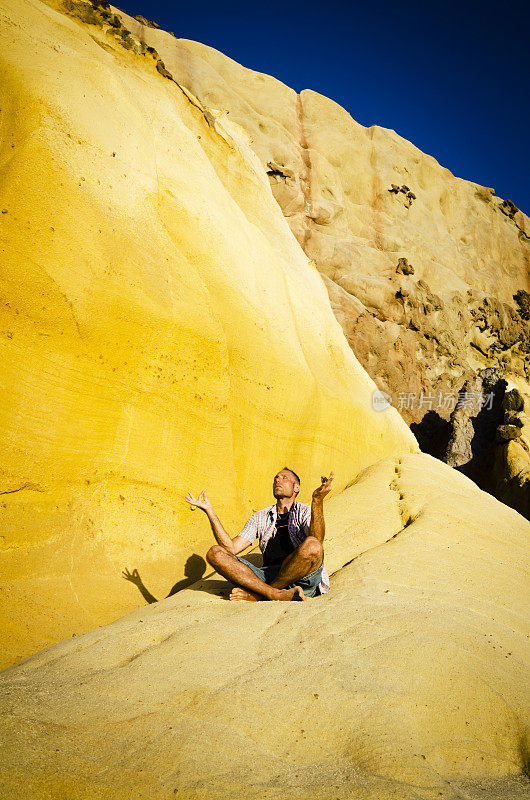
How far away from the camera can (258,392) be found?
12.4 ft

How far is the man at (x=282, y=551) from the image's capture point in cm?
241

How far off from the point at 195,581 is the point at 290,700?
5.94 feet

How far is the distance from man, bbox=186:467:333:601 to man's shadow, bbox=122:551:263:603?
0.81 feet

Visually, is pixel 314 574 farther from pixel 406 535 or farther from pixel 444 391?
pixel 444 391

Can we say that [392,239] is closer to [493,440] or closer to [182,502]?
[493,440]

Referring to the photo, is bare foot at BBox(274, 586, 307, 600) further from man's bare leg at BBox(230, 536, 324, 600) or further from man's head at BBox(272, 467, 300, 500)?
man's head at BBox(272, 467, 300, 500)

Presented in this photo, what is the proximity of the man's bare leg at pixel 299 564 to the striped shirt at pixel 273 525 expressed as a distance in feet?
0.86

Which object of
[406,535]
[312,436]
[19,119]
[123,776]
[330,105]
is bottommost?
[123,776]

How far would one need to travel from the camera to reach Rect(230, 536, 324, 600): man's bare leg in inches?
93.6

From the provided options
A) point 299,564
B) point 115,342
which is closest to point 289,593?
point 299,564

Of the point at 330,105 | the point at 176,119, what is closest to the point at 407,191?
the point at 330,105

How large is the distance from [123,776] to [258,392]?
291cm

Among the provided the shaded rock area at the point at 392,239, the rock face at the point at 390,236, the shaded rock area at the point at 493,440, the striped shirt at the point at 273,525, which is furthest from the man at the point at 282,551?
the rock face at the point at 390,236

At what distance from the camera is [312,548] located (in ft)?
7.80
